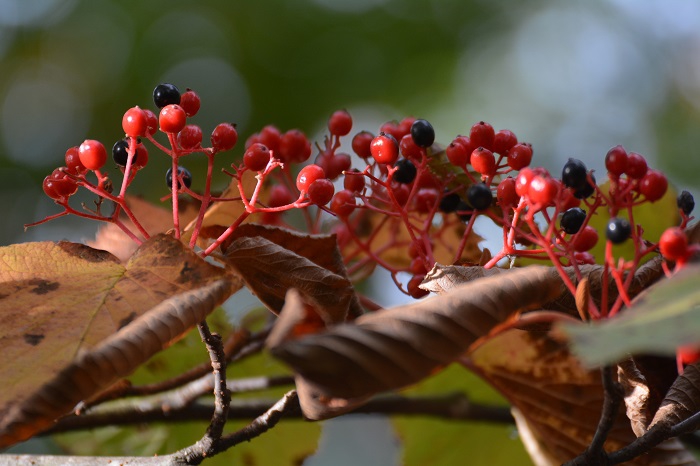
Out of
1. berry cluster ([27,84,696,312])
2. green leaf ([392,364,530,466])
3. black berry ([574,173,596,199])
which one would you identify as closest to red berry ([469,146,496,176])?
berry cluster ([27,84,696,312])

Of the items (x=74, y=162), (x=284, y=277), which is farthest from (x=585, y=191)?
(x=74, y=162)

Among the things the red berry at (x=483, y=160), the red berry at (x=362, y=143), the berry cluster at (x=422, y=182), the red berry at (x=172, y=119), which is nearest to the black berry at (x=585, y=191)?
the berry cluster at (x=422, y=182)

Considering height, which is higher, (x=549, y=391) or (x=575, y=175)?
(x=575, y=175)

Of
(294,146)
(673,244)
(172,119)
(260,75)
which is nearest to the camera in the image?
(673,244)

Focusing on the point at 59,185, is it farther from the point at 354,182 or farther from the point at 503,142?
the point at 503,142

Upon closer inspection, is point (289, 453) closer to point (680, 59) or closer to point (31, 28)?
point (31, 28)
